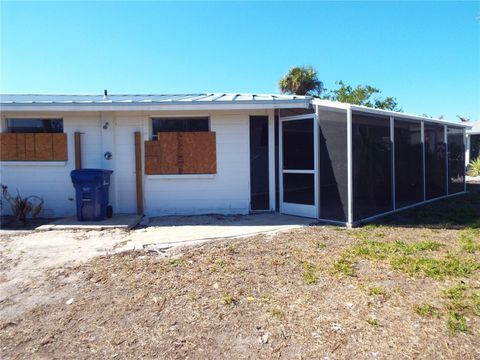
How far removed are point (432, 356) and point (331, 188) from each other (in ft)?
16.1

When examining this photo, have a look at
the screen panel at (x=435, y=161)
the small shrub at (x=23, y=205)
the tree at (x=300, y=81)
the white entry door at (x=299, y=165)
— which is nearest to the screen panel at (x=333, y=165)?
the white entry door at (x=299, y=165)

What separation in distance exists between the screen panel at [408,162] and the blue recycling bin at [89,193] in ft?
22.8

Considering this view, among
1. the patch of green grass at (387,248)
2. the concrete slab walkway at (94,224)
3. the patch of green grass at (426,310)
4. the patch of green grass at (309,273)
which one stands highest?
the concrete slab walkway at (94,224)

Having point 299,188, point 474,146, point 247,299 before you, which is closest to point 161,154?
point 299,188

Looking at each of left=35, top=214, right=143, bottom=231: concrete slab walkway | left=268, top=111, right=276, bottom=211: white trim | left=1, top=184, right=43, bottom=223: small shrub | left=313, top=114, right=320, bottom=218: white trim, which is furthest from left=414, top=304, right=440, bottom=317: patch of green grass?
left=1, top=184, right=43, bottom=223: small shrub

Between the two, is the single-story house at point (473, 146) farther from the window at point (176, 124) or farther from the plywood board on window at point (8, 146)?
the plywood board on window at point (8, 146)

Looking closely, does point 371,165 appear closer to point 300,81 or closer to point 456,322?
point 456,322

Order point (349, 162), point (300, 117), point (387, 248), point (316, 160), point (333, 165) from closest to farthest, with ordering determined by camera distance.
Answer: point (387, 248) → point (349, 162) → point (333, 165) → point (316, 160) → point (300, 117)

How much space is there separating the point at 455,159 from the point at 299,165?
7.19 meters

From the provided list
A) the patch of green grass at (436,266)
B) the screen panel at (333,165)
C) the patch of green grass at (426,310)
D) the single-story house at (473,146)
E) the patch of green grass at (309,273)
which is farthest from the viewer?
the single-story house at (473,146)

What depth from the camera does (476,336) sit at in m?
2.92

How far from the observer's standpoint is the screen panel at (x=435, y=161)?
9.99 meters

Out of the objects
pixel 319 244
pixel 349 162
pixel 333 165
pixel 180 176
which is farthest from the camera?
pixel 180 176

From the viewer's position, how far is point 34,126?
8711 millimetres
